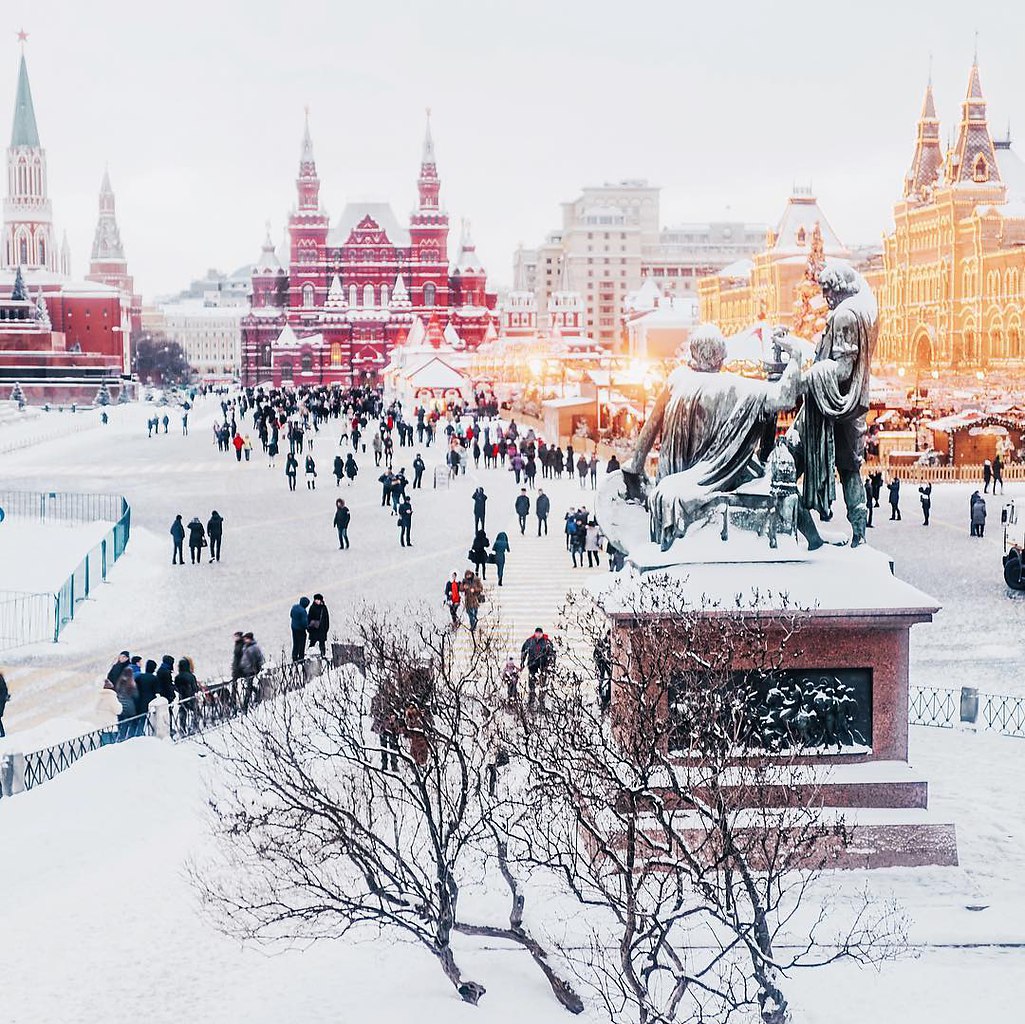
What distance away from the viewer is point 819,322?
3653cm

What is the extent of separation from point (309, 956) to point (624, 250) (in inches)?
5927

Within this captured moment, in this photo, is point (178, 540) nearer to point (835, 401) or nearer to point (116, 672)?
point (116, 672)

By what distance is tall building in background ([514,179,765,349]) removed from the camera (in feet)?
511

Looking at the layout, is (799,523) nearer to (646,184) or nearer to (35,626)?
(35,626)

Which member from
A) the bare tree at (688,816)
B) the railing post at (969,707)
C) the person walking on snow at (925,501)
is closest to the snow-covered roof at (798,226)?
the person walking on snow at (925,501)

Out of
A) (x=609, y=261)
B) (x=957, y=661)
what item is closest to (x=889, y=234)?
(x=609, y=261)

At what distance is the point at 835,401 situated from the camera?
32.0 ft

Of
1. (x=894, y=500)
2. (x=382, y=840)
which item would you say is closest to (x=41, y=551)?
(x=894, y=500)

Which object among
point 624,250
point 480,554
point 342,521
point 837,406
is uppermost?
point 624,250

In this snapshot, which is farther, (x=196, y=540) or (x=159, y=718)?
(x=196, y=540)

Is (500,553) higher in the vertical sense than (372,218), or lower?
lower

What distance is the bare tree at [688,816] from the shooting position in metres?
6.98

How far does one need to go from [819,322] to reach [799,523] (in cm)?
2773

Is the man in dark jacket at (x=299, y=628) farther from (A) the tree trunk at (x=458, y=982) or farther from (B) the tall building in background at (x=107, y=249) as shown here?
(B) the tall building in background at (x=107, y=249)
